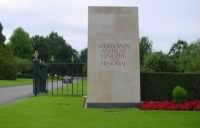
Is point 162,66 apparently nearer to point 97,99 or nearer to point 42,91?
point 42,91

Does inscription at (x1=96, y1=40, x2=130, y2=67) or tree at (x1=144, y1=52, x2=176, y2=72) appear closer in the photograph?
inscription at (x1=96, y1=40, x2=130, y2=67)

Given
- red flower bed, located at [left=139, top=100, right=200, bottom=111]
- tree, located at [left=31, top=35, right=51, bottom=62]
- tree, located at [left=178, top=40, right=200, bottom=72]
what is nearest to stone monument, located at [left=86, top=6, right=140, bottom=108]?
red flower bed, located at [left=139, top=100, right=200, bottom=111]

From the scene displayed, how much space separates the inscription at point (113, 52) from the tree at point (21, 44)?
10041 centimetres

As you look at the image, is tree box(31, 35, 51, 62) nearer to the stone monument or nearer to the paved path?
the paved path

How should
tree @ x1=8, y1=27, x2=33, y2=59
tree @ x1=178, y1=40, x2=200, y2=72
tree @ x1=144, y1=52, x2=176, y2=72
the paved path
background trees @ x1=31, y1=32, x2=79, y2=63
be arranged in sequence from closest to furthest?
the paved path, tree @ x1=144, y1=52, x2=176, y2=72, tree @ x1=178, y1=40, x2=200, y2=72, tree @ x1=8, y1=27, x2=33, y2=59, background trees @ x1=31, y1=32, x2=79, y2=63

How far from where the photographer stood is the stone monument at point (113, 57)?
74.4 feet

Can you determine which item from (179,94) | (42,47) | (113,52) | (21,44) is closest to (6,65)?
(21,44)

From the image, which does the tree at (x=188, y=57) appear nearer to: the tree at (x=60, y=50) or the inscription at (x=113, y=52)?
the inscription at (x=113, y=52)

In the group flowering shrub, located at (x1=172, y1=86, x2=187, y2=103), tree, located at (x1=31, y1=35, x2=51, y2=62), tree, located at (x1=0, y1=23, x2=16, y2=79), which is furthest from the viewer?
tree, located at (x1=31, y1=35, x2=51, y2=62)

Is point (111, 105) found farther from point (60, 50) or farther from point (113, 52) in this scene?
point (60, 50)

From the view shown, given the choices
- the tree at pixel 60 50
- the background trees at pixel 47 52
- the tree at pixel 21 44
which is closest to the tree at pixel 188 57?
the background trees at pixel 47 52

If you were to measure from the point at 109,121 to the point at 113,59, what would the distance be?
25.0ft

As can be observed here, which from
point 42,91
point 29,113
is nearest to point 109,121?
point 29,113

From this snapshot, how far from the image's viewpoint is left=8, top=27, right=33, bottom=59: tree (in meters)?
122
